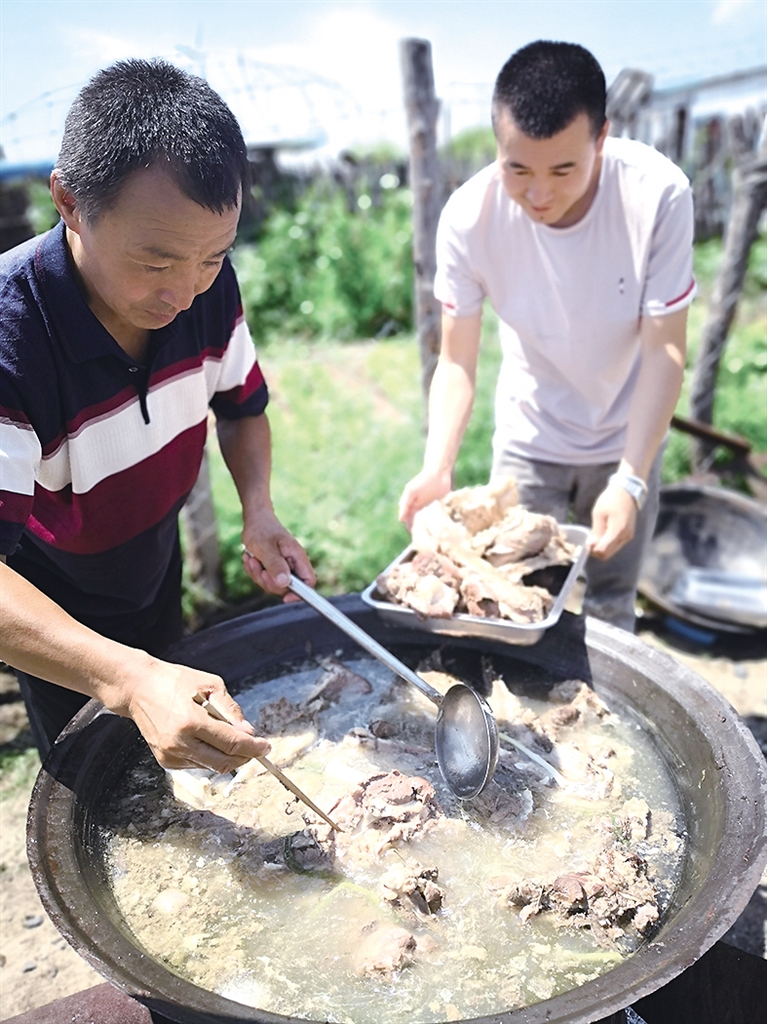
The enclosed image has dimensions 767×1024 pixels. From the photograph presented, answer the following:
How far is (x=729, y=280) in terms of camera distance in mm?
6094

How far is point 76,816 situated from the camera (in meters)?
2.04

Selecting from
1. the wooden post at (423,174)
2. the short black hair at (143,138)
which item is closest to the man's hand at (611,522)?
the short black hair at (143,138)

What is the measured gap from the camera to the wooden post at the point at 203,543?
487 cm

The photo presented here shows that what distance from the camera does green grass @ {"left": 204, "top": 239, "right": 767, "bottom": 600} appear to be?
5.38 m

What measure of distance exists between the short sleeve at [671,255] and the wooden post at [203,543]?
9.03ft

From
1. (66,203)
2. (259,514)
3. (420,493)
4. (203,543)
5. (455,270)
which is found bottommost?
(203,543)

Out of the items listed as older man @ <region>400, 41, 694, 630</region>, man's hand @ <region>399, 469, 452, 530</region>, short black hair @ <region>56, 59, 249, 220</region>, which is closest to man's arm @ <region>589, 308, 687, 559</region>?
older man @ <region>400, 41, 694, 630</region>

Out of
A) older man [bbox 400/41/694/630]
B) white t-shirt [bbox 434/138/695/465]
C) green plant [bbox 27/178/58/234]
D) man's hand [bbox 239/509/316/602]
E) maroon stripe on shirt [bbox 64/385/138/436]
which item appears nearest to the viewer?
maroon stripe on shirt [bbox 64/385/138/436]

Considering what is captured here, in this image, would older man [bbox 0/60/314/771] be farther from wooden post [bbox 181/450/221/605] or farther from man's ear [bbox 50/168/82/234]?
wooden post [bbox 181/450/221/605]

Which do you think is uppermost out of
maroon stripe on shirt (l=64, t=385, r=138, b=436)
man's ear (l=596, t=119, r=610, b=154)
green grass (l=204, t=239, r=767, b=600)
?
man's ear (l=596, t=119, r=610, b=154)

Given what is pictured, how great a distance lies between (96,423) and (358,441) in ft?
14.4

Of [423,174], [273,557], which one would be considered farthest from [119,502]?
[423,174]

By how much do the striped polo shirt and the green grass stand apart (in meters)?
2.54

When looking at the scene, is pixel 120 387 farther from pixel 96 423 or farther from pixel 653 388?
pixel 653 388
